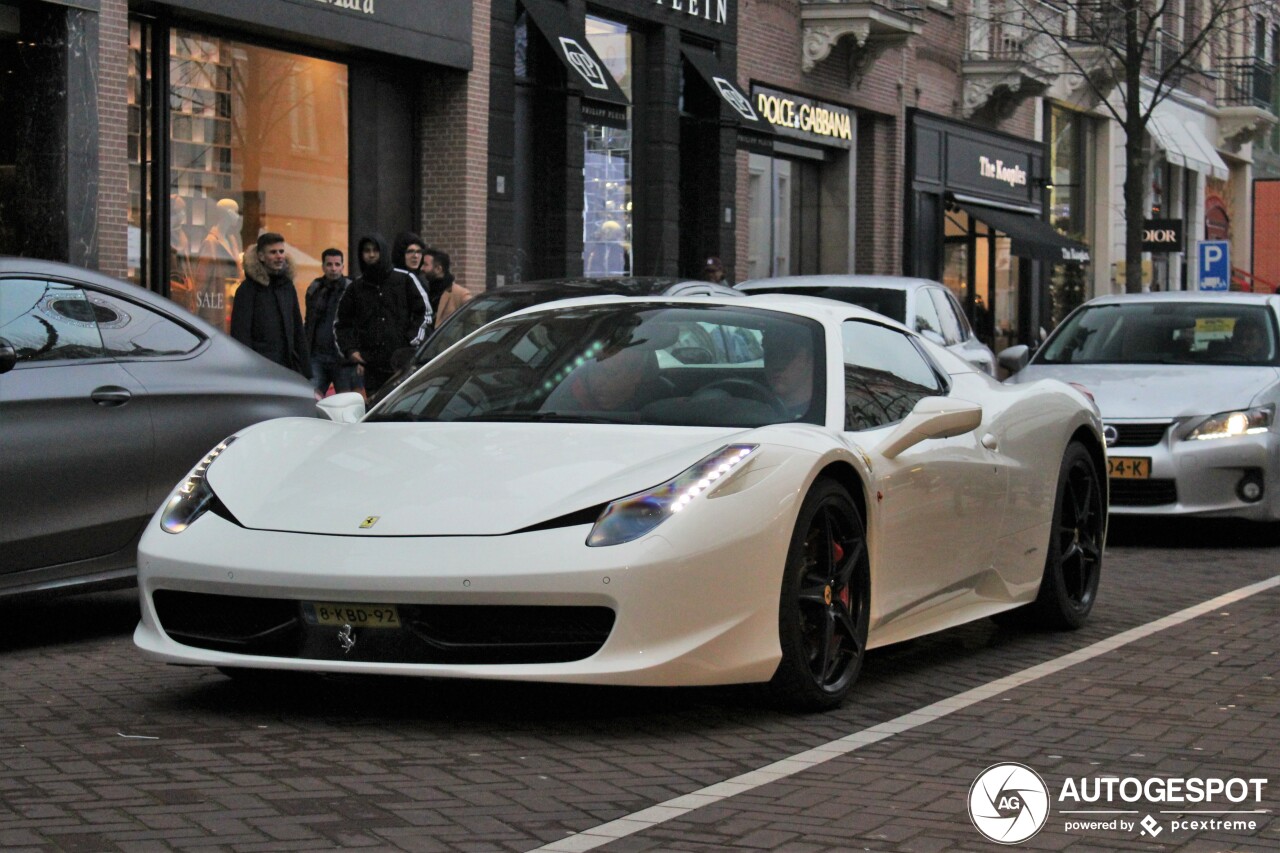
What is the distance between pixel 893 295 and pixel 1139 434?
13.7ft

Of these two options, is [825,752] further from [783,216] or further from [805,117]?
[783,216]

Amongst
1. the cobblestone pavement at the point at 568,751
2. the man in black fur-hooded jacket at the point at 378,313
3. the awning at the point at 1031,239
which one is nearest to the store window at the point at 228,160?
the man in black fur-hooded jacket at the point at 378,313

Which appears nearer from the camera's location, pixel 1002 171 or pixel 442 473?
pixel 442 473

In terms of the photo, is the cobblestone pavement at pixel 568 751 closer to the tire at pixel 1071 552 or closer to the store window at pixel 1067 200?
the tire at pixel 1071 552

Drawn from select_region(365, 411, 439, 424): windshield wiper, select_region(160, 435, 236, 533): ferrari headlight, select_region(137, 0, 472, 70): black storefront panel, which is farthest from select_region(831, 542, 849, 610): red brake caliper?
select_region(137, 0, 472, 70): black storefront panel

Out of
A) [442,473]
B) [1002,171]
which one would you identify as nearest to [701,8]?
[1002,171]

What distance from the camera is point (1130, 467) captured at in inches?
485

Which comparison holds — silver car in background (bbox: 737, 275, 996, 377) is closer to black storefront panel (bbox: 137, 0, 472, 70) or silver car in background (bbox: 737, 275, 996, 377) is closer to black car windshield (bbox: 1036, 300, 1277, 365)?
black car windshield (bbox: 1036, 300, 1277, 365)

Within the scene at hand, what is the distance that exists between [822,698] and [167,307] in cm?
358

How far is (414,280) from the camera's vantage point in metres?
14.9

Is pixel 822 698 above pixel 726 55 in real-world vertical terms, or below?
below

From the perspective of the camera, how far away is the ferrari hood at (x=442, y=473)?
5711mm

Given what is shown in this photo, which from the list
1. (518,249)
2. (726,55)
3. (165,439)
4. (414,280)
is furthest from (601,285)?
(726,55)

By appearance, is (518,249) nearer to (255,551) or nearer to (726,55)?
(726,55)
